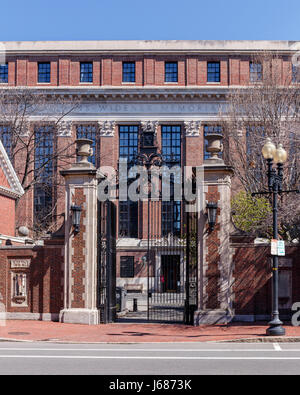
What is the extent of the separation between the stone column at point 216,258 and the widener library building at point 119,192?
1.3 inches

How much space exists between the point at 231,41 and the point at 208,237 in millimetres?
37524

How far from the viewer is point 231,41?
53469mm

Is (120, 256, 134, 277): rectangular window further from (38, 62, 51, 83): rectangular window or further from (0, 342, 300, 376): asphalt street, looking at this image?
(0, 342, 300, 376): asphalt street

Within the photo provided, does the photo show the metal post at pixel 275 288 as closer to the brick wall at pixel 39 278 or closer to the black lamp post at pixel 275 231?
the black lamp post at pixel 275 231

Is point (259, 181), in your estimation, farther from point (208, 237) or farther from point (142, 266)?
point (142, 266)

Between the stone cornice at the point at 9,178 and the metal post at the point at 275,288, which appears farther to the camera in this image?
the stone cornice at the point at 9,178

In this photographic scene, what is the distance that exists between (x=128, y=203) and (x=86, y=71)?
43.1 feet

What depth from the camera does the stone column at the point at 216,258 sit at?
19484 millimetres

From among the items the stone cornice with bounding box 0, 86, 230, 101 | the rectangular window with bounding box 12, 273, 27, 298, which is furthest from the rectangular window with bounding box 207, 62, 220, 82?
the rectangular window with bounding box 12, 273, 27, 298

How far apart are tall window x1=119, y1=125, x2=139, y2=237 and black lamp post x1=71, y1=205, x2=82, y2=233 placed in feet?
93.9

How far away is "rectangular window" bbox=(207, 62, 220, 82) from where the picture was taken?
5375 centimetres

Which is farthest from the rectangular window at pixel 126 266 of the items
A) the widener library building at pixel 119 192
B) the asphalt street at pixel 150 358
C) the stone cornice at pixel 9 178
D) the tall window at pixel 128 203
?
the asphalt street at pixel 150 358

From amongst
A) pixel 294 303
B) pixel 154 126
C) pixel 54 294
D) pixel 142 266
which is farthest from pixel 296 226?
pixel 154 126

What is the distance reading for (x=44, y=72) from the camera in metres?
54.0
